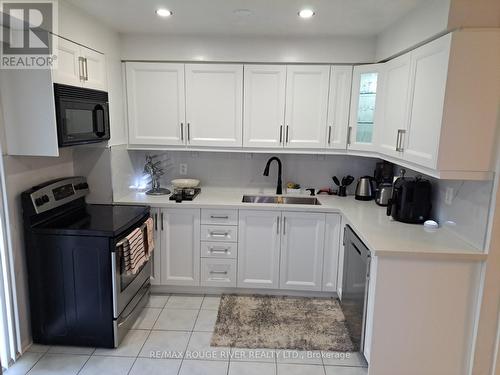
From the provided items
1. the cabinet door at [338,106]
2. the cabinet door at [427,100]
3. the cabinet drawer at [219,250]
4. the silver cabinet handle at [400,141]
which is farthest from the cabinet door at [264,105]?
the cabinet door at [427,100]

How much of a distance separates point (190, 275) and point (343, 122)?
1988mm

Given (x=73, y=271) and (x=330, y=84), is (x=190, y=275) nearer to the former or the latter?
(x=73, y=271)

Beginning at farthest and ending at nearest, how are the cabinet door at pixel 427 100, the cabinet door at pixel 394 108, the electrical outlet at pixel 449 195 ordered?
the cabinet door at pixel 394 108
the electrical outlet at pixel 449 195
the cabinet door at pixel 427 100

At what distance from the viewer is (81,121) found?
2434 mm

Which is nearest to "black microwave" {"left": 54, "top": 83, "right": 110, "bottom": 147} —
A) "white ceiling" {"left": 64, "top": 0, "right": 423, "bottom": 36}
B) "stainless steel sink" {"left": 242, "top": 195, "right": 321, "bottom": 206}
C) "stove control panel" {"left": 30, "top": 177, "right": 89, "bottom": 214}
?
"stove control panel" {"left": 30, "top": 177, "right": 89, "bottom": 214}

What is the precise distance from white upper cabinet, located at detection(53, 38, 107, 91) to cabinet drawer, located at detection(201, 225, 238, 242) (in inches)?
57.6

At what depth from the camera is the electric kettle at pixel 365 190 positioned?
328cm

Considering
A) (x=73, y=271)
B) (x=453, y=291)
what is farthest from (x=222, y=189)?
(x=453, y=291)

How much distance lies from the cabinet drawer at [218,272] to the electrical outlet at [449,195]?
5.82 feet

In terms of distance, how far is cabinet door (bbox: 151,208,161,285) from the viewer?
120 inches

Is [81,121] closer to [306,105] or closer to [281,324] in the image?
[306,105]

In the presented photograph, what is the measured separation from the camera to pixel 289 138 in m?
3.21

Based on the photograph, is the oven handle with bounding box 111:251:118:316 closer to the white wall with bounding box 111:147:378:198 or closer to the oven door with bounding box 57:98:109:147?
the oven door with bounding box 57:98:109:147

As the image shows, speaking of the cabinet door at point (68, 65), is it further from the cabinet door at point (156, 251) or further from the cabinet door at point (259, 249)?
the cabinet door at point (259, 249)
